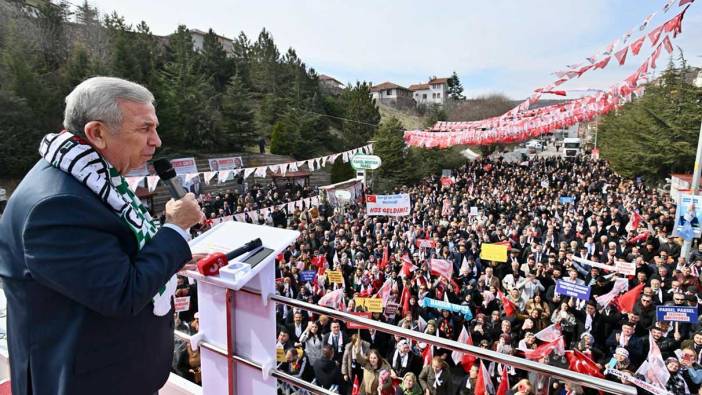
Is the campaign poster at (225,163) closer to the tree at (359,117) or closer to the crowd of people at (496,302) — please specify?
the tree at (359,117)

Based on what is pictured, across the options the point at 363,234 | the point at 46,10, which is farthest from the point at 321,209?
the point at 46,10

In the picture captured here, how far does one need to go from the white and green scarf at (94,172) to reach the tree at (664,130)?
24.1 meters

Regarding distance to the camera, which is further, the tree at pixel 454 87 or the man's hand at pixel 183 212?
the tree at pixel 454 87

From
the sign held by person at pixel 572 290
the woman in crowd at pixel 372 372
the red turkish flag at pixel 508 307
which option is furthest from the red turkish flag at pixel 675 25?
the woman in crowd at pixel 372 372

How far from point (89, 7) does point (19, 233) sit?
46.2 m

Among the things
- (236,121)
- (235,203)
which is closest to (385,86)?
(236,121)

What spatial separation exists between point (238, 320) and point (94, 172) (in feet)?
3.72

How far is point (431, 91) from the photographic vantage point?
277ft

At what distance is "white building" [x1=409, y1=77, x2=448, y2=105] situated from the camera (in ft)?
272

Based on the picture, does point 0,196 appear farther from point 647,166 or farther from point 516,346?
point 647,166

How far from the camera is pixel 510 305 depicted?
716cm

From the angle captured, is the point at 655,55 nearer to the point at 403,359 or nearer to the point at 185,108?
the point at 403,359

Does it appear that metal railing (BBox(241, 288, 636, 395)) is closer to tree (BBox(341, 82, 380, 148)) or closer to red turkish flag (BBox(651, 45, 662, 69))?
red turkish flag (BBox(651, 45, 662, 69))

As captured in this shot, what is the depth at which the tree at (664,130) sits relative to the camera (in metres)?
19.5
